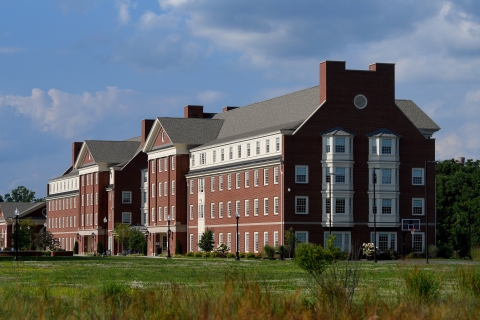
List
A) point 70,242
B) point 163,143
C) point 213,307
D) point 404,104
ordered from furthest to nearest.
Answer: point 70,242 < point 163,143 < point 404,104 < point 213,307

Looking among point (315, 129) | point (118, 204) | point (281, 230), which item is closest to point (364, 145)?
point (315, 129)

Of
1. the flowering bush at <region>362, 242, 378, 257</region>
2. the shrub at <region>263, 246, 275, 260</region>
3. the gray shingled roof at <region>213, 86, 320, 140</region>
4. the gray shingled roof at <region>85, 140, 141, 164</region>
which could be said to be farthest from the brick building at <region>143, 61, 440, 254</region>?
the gray shingled roof at <region>85, 140, 141, 164</region>

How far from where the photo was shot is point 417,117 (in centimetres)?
10325

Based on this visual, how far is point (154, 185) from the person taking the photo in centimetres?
11725

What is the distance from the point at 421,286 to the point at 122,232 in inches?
3928

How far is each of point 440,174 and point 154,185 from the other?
34.9 metres

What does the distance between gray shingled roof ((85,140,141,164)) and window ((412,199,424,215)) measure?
168 ft

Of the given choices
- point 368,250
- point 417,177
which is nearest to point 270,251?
point 368,250

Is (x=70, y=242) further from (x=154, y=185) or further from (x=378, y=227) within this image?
(x=378, y=227)

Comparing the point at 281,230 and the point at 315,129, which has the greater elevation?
the point at 315,129

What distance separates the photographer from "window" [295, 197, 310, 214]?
8900 centimetres

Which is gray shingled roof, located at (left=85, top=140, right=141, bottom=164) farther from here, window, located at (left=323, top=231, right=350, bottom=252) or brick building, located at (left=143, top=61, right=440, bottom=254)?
window, located at (left=323, top=231, right=350, bottom=252)

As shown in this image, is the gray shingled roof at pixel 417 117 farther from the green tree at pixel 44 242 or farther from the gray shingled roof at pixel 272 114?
the green tree at pixel 44 242

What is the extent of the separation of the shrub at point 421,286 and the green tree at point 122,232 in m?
98.8
